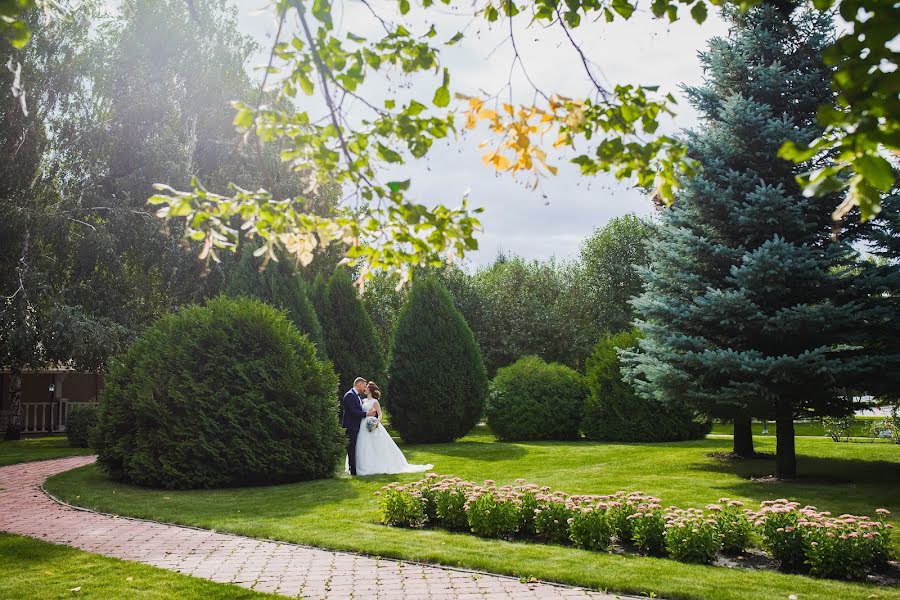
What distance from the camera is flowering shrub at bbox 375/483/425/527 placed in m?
9.27

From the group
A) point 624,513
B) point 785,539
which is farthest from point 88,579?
point 785,539

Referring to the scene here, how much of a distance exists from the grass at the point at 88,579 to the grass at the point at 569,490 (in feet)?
5.72

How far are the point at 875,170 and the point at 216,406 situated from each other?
11297 mm

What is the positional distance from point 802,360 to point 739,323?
43.9 inches

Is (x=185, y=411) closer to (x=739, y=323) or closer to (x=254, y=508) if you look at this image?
(x=254, y=508)

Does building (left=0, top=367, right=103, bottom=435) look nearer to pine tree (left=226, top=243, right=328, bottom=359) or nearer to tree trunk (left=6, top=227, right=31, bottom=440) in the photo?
tree trunk (left=6, top=227, right=31, bottom=440)

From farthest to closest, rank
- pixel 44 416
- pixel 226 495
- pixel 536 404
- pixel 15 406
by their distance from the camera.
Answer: pixel 44 416 → pixel 15 406 → pixel 536 404 → pixel 226 495

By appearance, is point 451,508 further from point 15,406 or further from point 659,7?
point 15,406

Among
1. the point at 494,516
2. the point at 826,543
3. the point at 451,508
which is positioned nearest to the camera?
the point at 826,543

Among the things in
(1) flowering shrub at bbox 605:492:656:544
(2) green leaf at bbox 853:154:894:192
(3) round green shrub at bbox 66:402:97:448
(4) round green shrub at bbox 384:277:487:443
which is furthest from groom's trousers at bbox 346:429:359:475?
(2) green leaf at bbox 853:154:894:192

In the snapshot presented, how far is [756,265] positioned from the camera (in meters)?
11.6

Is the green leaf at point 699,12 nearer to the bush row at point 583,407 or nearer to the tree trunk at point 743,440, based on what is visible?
the tree trunk at point 743,440

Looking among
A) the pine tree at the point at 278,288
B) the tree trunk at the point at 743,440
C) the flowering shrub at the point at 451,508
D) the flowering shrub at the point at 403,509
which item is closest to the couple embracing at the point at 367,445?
the pine tree at the point at 278,288

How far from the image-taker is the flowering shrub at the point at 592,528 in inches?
310
